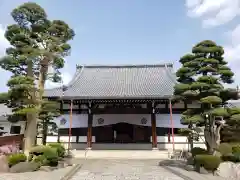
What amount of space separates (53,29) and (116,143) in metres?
12.0

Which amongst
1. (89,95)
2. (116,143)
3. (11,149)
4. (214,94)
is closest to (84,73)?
(89,95)

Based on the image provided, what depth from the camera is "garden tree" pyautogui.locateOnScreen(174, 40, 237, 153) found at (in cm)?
1055

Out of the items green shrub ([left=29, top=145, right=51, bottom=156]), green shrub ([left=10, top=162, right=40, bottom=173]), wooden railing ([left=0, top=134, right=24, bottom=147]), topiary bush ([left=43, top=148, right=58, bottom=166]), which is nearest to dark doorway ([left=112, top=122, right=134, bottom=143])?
wooden railing ([left=0, top=134, right=24, bottom=147])

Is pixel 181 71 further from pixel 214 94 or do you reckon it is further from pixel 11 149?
pixel 11 149

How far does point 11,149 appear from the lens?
1175 centimetres

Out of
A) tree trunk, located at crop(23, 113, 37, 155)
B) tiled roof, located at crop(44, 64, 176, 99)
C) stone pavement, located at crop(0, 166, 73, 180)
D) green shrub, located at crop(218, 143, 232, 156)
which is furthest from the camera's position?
tiled roof, located at crop(44, 64, 176, 99)

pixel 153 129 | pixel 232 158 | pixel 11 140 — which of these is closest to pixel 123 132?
pixel 153 129

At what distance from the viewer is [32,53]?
11.4 m

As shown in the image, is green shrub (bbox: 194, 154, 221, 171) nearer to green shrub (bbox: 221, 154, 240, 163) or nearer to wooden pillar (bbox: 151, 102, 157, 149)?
green shrub (bbox: 221, 154, 240, 163)

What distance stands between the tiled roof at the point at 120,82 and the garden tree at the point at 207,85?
576cm

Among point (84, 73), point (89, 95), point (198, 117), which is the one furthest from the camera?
point (84, 73)

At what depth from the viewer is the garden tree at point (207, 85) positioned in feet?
34.6

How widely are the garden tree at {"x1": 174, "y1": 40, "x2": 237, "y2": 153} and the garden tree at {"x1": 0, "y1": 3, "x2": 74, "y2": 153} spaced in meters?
7.46

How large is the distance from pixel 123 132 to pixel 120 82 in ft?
17.5
